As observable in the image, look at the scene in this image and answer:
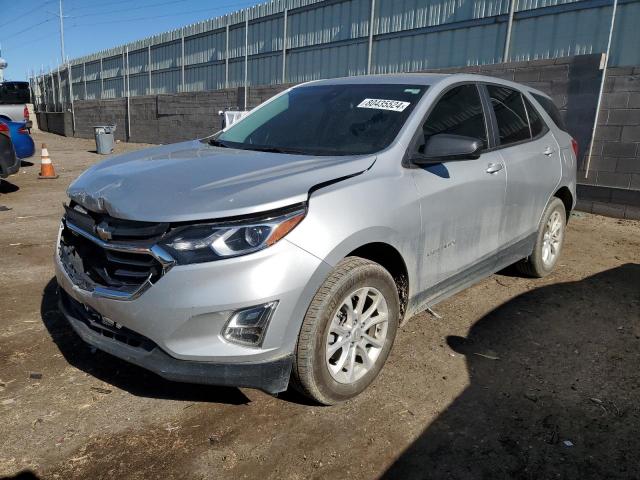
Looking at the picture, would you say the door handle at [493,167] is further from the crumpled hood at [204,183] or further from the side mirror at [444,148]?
the crumpled hood at [204,183]

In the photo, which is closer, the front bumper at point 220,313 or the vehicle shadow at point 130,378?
the front bumper at point 220,313

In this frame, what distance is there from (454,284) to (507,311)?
92 centimetres

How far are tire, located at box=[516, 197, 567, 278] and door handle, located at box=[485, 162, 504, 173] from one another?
1071 millimetres

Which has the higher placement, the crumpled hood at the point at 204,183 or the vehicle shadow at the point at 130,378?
the crumpled hood at the point at 204,183

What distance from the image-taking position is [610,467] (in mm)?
2311

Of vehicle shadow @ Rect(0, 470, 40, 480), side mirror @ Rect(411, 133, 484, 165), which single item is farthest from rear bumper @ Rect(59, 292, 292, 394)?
side mirror @ Rect(411, 133, 484, 165)

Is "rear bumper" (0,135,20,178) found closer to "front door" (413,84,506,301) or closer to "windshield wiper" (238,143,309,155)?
"windshield wiper" (238,143,309,155)

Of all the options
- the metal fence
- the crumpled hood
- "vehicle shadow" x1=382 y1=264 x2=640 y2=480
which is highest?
the metal fence

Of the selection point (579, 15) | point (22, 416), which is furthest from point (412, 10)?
point (22, 416)

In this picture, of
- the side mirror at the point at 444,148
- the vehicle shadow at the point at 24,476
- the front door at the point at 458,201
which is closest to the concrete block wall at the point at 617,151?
the front door at the point at 458,201

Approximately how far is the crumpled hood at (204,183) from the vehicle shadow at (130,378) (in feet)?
3.39

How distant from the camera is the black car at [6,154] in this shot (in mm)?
8547

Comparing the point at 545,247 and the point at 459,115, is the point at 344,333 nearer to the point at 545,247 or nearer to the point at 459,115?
the point at 459,115

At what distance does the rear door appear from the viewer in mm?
3906
